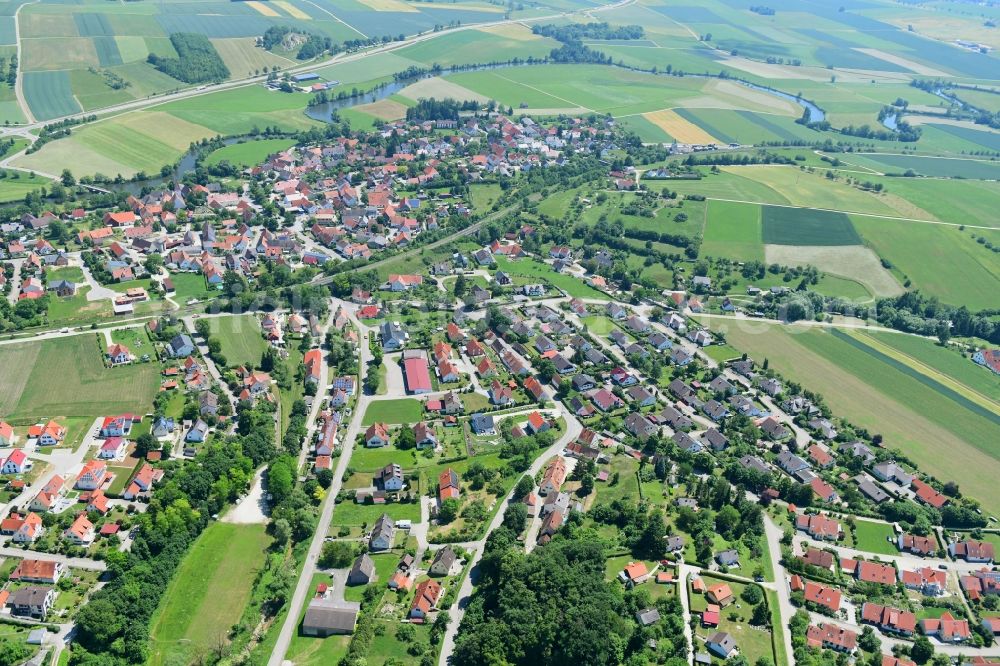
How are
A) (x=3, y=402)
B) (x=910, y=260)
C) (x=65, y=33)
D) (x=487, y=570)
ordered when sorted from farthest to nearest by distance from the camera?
1. (x=65, y=33)
2. (x=910, y=260)
3. (x=3, y=402)
4. (x=487, y=570)

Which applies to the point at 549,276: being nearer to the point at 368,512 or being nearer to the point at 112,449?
the point at 368,512

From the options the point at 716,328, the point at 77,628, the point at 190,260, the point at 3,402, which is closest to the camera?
the point at 77,628

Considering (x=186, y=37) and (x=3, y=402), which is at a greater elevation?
(x=186, y=37)

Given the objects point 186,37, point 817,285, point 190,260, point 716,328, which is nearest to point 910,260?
point 817,285

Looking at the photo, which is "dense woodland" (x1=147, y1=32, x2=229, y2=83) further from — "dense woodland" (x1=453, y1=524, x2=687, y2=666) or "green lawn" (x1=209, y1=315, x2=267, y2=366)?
"dense woodland" (x1=453, y1=524, x2=687, y2=666)

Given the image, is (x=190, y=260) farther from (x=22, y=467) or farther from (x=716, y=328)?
(x=716, y=328)

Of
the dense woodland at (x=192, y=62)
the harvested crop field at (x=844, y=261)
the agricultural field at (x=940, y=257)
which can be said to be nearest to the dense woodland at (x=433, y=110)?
the dense woodland at (x=192, y=62)

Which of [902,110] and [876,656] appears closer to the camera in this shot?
[876,656]
